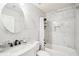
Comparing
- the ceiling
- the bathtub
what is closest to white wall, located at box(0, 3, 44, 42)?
the ceiling

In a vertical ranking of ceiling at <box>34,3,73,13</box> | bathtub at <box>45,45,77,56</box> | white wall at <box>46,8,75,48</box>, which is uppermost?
ceiling at <box>34,3,73,13</box>

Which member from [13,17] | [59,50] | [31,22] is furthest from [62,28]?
[13,17]

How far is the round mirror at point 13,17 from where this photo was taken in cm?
100

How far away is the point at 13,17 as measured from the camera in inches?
43.3

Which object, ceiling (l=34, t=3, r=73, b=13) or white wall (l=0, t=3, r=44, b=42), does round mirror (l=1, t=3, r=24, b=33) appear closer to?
white wall (l=0, t=3, r=44, b=42)

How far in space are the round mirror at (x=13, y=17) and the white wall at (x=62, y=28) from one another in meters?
0.57

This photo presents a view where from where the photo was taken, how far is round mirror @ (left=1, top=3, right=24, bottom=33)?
100 centimetres

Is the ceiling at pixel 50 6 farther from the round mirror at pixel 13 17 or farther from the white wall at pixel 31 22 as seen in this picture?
the round mirror at pixel 13 17

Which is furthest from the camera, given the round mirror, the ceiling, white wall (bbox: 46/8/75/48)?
white wall (bbox: 46/8/75/48)

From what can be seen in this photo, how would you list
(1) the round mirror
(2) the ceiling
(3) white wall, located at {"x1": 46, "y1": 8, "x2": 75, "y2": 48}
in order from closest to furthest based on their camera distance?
(1) the round mirror, (2) the ceiling, (3) white wall, located at {"x1": 46, "y1": 8, "x2": 75, "y2": 48}

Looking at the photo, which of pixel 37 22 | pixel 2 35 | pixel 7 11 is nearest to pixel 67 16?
pixel 37 22

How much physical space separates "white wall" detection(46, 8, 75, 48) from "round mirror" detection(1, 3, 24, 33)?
57cm

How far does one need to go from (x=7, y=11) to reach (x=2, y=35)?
0.38 m

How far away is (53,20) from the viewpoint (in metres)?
1.42
